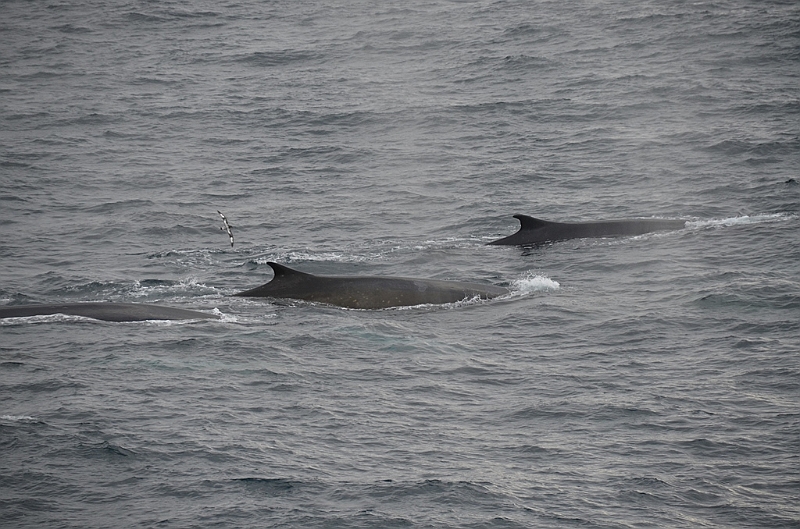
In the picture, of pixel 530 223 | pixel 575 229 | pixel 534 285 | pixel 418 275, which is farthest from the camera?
pixel 575 229

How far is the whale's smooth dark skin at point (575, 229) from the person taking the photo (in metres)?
26.7

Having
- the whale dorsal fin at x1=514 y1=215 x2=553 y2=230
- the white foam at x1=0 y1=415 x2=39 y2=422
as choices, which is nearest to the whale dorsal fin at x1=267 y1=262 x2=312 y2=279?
the whale dorsal fin at x1=514 y1=215 x2=553 y2=230

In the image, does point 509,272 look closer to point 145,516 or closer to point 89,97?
point 145,516

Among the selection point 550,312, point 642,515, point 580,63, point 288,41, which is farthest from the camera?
point 288,41

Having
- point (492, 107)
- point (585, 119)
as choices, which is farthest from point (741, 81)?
point (492, 107)

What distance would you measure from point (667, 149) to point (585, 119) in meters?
5.01

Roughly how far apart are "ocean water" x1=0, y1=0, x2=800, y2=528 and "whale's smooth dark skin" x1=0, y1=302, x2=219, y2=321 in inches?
13.3

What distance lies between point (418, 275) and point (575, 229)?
4431 millimetres

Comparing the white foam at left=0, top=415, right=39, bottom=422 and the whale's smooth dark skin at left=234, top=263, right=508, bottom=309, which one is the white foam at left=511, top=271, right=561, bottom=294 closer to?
the whale's smooth dark skin at left=234, top=263, right=508, bottom=309

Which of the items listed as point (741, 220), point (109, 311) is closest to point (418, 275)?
point (109, 311)

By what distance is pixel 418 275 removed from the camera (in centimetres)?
2467

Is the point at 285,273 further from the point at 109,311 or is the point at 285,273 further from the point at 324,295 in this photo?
the point at 109,311

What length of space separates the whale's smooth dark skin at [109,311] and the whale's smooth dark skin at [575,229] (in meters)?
8.13

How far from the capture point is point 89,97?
47.1 metres
